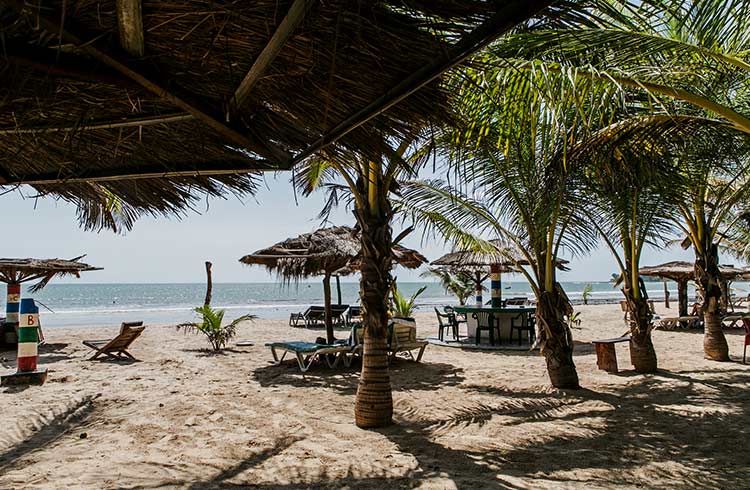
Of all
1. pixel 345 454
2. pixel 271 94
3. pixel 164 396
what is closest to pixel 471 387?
pixel 345 454

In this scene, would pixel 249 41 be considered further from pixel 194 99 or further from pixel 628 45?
pixel 628 45

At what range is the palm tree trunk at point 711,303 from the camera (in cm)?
887

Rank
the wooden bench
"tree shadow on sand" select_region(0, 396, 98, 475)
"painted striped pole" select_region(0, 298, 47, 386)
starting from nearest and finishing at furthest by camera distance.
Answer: "tree shadow on sand" select_region(0, 396, 98, 475) < "painted striped pole" select_region(0, 298, 47, 386) < the wooden bench

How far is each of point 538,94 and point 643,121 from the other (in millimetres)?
1848

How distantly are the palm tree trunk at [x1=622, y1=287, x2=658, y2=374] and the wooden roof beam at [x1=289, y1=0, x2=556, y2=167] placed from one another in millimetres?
7187

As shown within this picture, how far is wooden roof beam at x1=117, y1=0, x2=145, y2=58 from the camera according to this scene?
5.02 ft

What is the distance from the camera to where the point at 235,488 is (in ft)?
11.9

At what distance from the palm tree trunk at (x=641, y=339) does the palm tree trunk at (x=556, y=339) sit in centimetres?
174

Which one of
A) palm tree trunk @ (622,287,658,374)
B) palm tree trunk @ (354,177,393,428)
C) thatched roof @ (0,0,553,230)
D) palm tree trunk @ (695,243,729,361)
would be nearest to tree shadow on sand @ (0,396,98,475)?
thatched roof @ (0,0,553,230)

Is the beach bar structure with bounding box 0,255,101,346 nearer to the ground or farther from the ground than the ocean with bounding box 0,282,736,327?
farther from the ground

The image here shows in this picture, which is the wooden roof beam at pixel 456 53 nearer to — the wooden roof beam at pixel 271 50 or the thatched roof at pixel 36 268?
the wooden roof beam at pixel 271 50

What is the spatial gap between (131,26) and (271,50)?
0.43m

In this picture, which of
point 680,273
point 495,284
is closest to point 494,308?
point 495,284

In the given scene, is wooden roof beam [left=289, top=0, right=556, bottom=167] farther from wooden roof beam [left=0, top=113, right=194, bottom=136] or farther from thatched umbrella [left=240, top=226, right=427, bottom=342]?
thatched umbrella [left=240, top=226, right=427, bottom=342]
